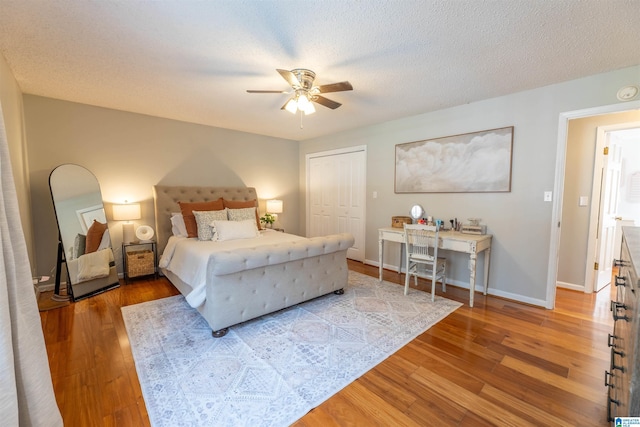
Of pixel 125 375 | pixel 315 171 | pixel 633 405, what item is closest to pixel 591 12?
pixel 633 405

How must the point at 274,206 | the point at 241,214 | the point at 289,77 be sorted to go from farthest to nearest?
the point at 274,206
the point at 241,214
the point at 289,77

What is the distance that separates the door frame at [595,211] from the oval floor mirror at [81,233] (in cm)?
602

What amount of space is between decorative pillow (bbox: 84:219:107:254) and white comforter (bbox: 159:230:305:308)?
77 centimetres

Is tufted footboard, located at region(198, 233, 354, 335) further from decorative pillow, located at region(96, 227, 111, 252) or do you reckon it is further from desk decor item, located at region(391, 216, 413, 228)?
decorative pillow, located at region(96, 227, 111, 252)

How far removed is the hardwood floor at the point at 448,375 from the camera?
1.53m

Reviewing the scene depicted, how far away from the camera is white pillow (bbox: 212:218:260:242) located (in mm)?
3492

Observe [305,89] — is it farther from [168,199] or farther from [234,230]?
[168,199]

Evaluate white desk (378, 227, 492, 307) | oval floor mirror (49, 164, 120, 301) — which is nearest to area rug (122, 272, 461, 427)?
white desk (378, 227, 492, 307)

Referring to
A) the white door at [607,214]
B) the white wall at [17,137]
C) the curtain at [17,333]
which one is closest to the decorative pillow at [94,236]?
the white wall at [17,137]

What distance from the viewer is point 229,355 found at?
2.06 meters

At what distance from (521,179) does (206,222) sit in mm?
3863

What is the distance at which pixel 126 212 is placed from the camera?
3.60 metres

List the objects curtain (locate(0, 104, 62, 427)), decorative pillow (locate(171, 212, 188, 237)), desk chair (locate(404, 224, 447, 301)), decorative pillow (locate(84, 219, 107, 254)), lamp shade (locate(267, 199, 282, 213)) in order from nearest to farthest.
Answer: curtain (locate(0, 104, 62, 427)) → desk chair (locate(404, 224, 447, 301)) → decorative pillow (locate(84, 219, 107, 254)) → decorative pillow (locate(171, 212, 188, 237)) → lamp shade (locate(267, 199, 282, 213))

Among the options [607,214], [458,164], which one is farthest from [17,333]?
[607,214]
